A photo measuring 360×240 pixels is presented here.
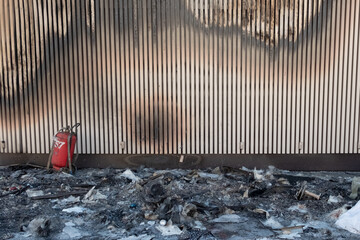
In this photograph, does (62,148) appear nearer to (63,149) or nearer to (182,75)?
(63,149)

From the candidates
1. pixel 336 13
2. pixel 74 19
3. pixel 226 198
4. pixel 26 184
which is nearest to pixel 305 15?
pixel 336 13

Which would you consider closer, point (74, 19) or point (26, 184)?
point (26, 184)

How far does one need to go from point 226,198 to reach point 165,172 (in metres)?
1.52

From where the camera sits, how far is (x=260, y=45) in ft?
22.1

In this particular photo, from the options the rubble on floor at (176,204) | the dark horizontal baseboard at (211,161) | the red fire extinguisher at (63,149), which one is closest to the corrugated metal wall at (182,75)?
the dark horizontal baseboard at (211,161)

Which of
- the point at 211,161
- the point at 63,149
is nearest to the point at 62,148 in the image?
the point at 63,149

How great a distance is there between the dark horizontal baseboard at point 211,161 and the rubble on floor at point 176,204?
175mm

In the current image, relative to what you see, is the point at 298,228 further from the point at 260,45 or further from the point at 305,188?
the point at 260,45

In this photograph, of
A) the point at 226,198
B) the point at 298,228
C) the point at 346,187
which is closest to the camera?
the point at 298,228

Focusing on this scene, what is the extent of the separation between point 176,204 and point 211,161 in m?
2.10

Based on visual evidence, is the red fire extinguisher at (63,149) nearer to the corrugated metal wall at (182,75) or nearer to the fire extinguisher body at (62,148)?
the fire extinguisher body at (62,148)

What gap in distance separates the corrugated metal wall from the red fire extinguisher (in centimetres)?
33

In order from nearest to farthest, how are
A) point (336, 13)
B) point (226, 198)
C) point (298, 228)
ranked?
point (298, 228) < point (226, 198) < point (336, 13)

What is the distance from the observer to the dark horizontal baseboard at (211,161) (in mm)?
7059
